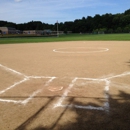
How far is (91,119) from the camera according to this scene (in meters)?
3.62

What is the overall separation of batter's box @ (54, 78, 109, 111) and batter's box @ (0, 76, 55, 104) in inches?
34.7

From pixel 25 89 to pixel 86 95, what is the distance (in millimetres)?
1918

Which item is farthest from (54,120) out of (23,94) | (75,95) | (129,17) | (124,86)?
(129,17)

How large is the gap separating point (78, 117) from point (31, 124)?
952 mm

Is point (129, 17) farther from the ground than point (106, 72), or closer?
farther from the ground

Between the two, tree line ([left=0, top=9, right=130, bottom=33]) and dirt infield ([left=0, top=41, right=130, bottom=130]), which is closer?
dirt infield ([left=0, top=41, right=130, bottom=130])

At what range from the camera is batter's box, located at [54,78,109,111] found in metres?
4.33

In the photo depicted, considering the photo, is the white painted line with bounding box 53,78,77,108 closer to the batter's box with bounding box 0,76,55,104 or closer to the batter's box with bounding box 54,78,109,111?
the batter's box with bounding box 54,78,109,111

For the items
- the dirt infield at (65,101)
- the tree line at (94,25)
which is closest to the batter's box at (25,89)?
the dirt infield at (65,101)

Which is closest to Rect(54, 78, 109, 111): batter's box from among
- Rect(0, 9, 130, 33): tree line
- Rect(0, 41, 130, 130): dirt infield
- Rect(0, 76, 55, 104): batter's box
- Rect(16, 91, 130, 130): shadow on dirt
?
Rect(0, 41, 130, 130): dirt infield

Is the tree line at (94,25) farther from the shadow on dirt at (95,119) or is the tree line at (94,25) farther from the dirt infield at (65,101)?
the shadow on dirt at (95,119)

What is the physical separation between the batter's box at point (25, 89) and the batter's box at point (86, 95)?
881mm

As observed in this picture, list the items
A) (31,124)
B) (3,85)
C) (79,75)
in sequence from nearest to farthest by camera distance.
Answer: (31,124)
(3,85)
(79,75)

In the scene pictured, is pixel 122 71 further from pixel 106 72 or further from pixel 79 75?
pixel 79 75
